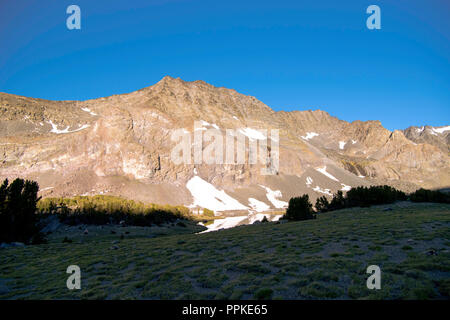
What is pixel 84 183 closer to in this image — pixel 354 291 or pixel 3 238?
pixel 3 238

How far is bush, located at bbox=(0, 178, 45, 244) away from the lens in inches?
1674

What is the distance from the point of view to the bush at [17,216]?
42.5 metres

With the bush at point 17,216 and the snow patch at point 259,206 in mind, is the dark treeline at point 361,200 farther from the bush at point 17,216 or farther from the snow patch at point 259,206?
the snow patch at point 259,206

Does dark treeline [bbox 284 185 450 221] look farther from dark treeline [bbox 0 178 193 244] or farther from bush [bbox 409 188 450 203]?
dark treeline [bbox 0 178 193 244]

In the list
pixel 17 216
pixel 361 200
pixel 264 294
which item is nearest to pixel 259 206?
pixel 361 200

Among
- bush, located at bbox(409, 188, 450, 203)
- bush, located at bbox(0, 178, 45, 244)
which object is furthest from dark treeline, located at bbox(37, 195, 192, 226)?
bush, located at bbox(409, 188, 450, 203)

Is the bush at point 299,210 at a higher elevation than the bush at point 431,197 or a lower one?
lower

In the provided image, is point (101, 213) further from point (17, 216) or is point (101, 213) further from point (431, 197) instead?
point (431, 197)

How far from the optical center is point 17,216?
44844 mm

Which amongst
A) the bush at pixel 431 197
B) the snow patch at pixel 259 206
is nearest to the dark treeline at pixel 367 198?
the bush at pixel 431 197

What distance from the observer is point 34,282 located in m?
15.9
